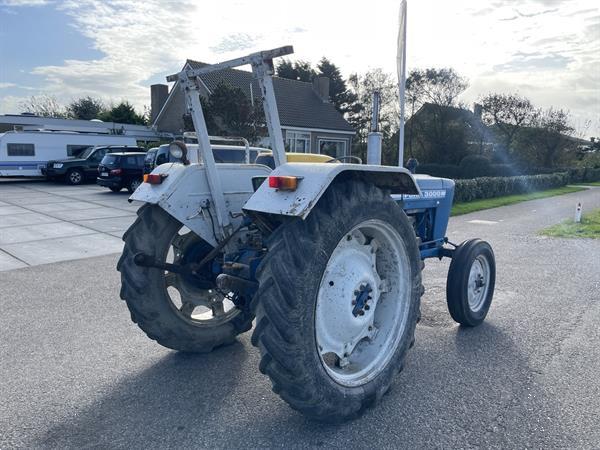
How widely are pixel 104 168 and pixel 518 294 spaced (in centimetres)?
1608

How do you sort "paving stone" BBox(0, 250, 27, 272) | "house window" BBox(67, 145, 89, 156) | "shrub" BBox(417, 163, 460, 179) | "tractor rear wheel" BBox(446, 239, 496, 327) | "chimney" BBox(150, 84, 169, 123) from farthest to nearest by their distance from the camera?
"chimney" BBox(150, 84, 169, 123) < "shrub" BBox(417, 163, 460, 179) < "house window" BBox(67, 145, 89, 156) < "paving stone" BBox(0, 250, 27, 272) < "tractor rear wheel" BBox(446, 239, 496, 327)

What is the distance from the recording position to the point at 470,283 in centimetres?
448

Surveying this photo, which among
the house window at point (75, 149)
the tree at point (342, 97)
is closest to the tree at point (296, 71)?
the tree at point (342, 97)

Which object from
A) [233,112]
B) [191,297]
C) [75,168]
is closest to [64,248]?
[191,297]

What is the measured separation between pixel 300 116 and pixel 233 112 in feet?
36.4

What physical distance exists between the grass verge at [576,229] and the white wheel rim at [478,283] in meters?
6.75

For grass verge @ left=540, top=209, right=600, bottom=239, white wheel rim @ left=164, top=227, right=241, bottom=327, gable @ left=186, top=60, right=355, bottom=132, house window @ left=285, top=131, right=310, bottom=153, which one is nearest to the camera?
white wheel rim @ left=164, top=227, right=241, bottom=327

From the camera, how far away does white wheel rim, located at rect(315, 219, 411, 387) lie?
285cm

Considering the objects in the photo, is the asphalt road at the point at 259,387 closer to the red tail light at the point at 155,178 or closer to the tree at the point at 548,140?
the red tail light at the point at 155,178

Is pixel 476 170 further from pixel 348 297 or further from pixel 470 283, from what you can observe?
pixel 348 297

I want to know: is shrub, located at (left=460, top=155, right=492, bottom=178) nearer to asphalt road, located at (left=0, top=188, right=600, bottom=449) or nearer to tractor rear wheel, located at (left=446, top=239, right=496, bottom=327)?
asphalt road, located at (left=0, top=188, right=600, bottom=449)

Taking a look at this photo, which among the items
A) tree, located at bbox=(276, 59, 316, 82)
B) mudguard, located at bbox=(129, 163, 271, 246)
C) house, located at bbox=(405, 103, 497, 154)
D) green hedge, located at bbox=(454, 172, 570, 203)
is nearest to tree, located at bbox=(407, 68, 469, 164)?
house, located at bbox=(405, 103, 497, 154)

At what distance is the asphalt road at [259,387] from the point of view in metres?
2.69

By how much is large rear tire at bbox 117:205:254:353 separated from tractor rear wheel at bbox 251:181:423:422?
90 centimetres
